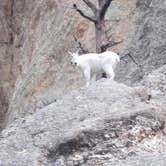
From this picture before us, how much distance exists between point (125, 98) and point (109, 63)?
3.24 meters

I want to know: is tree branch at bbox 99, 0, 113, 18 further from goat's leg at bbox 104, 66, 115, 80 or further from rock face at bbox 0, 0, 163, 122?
goat's leg at bbox 104, 66, 115, 80

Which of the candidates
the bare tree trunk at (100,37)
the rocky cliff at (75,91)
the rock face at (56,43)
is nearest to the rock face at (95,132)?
the rocky cliff at (75,91)

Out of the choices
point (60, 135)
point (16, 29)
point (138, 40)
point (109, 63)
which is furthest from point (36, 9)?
point (60, 135)

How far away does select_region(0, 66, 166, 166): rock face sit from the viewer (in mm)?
10672

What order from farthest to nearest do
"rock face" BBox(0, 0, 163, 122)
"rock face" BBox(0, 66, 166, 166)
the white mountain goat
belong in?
"rock face" BBox(0, 0, 163, 122) < the white mountain goat < "rock face" BBox(0, 66, 166, 166)

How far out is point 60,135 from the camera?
37.0 ft

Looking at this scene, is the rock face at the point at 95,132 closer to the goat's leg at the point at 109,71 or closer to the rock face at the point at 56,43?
the goat's leg at the point at 109,71

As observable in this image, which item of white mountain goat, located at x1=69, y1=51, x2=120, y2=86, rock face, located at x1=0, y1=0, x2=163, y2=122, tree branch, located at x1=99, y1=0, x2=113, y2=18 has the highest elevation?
tree branch, located at x1=99, y1=0, x2=113, y2=18

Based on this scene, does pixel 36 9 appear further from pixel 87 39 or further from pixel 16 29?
pixel 87 39

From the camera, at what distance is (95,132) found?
10.9m

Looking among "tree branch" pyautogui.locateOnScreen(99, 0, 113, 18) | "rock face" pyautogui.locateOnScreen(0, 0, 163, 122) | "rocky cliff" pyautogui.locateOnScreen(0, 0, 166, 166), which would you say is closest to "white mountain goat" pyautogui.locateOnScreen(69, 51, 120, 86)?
"rocky cliff" pyautogui.locateOnScreen(0, 0, 166, 166)

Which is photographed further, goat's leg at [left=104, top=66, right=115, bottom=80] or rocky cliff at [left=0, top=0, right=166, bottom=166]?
goat's leg at [left=104, top=66, right=115, bottom=80]

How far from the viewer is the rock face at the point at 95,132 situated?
10672 mm

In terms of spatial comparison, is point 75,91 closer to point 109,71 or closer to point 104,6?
point 109,71
